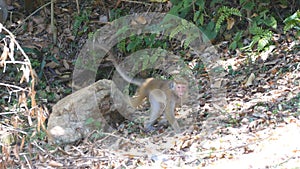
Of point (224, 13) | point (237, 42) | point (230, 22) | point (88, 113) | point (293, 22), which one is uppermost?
point (224, 13)

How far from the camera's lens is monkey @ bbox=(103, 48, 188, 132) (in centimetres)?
685

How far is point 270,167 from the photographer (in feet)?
15.9

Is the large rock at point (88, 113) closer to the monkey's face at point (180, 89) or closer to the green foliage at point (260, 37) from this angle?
the monkey's face at point (180, 89)

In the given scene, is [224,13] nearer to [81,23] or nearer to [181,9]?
[181,9]

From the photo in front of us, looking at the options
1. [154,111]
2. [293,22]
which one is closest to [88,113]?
[154,111]

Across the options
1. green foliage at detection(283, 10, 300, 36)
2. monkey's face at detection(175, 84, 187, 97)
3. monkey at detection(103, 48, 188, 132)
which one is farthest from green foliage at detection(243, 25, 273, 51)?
monkey's face at detection(175, 84, 187, 97)

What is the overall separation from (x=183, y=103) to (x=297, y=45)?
199cm

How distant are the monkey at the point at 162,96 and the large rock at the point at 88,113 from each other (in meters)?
0.34

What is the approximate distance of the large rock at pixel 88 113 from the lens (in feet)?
22.6

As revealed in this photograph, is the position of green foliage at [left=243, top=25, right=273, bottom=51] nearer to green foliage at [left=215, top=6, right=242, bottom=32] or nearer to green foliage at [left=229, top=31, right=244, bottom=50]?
green foliage at [left=229, top=31, right=244, bottom=50]

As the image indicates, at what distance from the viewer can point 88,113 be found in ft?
23.4

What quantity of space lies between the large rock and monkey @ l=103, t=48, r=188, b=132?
34 centimetres

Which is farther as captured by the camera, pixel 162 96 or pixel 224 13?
pixel 224 13

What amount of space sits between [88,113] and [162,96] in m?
1.00
